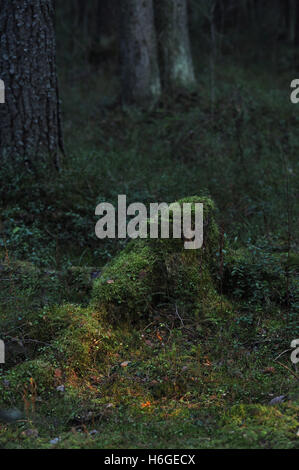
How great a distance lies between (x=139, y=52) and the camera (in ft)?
40.1

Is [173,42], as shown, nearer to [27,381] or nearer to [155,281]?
[155,281]

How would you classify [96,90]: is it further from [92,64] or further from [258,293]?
[258,293]

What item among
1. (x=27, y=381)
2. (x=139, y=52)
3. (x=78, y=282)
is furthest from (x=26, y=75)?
(x=139, y=52)

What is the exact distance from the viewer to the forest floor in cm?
354

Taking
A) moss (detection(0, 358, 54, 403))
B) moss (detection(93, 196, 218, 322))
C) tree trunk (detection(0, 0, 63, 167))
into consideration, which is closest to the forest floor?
moss (detection(0, 358, 54, 403))

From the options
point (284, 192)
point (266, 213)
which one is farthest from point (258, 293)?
point (284, 192)

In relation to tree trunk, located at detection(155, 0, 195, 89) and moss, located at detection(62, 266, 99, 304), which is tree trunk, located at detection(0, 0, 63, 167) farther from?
tree trunk, located at detection(155, 0, 195, 89)

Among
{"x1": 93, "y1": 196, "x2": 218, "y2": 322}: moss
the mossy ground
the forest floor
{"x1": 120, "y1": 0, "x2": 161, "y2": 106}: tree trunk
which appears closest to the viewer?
the mossy ground

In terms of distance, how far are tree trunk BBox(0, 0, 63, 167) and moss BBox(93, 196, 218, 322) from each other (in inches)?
128

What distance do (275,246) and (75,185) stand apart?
3.07 m

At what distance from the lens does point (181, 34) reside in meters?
13.0

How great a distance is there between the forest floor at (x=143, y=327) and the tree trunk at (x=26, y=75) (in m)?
0.49

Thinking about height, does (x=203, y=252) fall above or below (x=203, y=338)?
above

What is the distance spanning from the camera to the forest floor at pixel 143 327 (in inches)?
139
